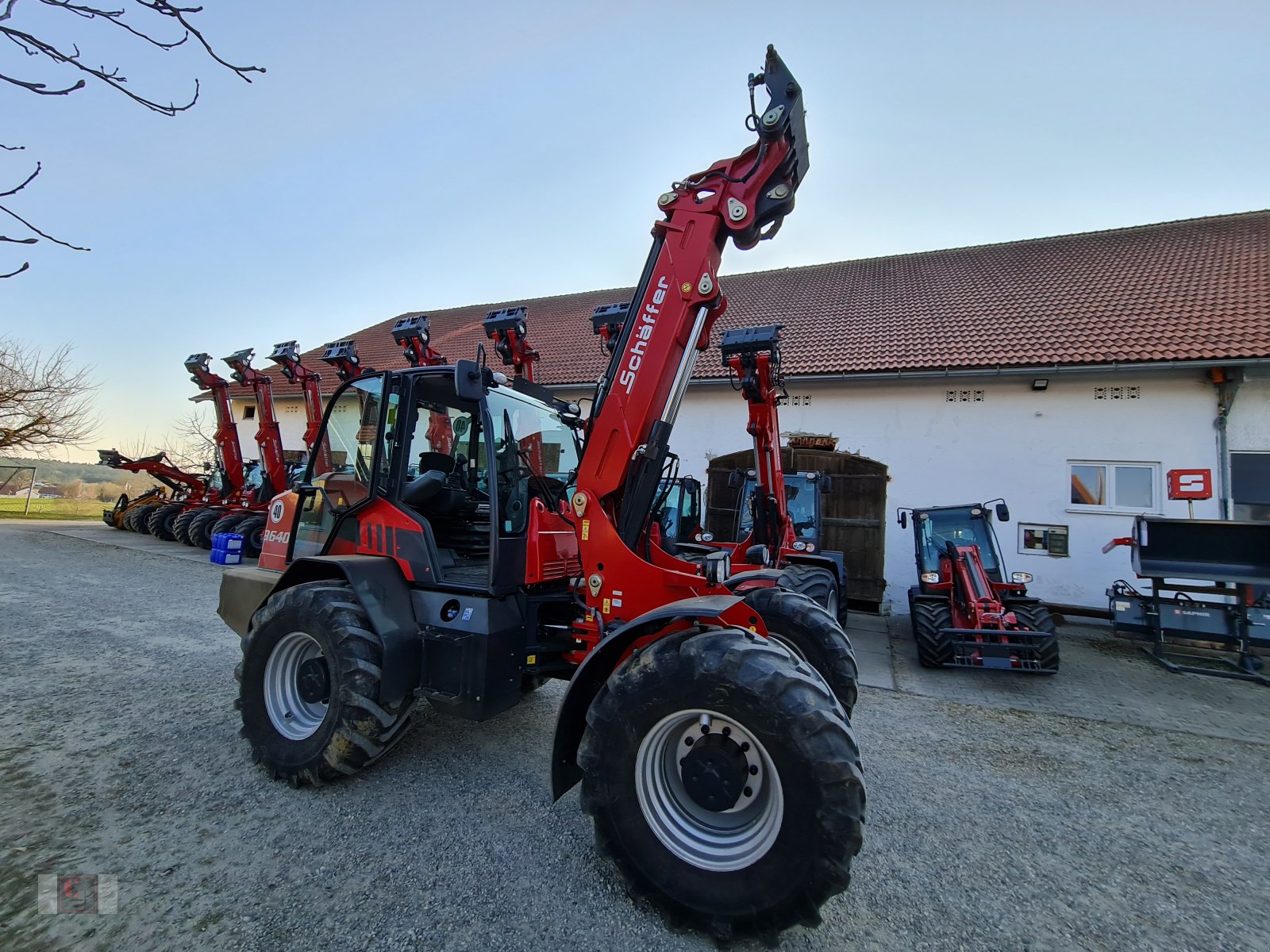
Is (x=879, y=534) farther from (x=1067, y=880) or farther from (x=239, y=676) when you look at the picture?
(x=239, y=676)

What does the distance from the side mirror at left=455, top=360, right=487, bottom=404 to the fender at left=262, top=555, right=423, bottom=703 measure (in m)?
1.13

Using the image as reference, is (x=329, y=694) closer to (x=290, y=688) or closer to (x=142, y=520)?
(x=290, y=688)

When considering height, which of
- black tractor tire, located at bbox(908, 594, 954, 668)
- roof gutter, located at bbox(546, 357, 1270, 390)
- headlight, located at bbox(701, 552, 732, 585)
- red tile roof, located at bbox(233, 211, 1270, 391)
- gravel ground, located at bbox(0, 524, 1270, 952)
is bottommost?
gravel ground, located at bbox(0, 524, 1270, 952)

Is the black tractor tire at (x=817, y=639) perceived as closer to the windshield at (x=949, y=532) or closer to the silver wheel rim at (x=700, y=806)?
the silver wheel rim at (x=700, y=806)

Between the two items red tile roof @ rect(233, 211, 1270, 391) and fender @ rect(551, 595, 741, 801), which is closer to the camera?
fender @ rect(551, 595, 741, 801)

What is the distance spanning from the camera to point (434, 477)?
138 inches

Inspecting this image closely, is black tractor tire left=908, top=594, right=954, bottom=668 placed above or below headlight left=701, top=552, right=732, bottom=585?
below

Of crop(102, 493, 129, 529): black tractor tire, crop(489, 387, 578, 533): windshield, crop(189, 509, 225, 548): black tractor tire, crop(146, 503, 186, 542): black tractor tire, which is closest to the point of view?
crop(489, 387, 578, 533): windshield

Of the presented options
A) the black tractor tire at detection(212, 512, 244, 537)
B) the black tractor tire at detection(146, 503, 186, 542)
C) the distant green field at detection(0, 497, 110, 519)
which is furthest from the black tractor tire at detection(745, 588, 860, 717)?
the distant green field at detection(0, 497, 110, 519)

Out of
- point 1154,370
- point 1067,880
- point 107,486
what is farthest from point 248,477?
A: point 107,486

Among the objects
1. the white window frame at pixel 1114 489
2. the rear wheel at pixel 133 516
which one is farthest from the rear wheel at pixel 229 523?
the white window frame at pixel 1114 489

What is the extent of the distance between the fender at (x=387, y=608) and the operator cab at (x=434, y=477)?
0.12m

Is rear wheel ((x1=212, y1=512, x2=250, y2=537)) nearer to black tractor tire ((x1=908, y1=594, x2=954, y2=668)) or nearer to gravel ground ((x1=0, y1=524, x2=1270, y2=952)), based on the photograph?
gravel ground ((x1=0, y1=524, x2=1270, y2=952))

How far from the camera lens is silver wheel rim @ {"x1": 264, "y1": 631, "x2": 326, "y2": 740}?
10.5ft
